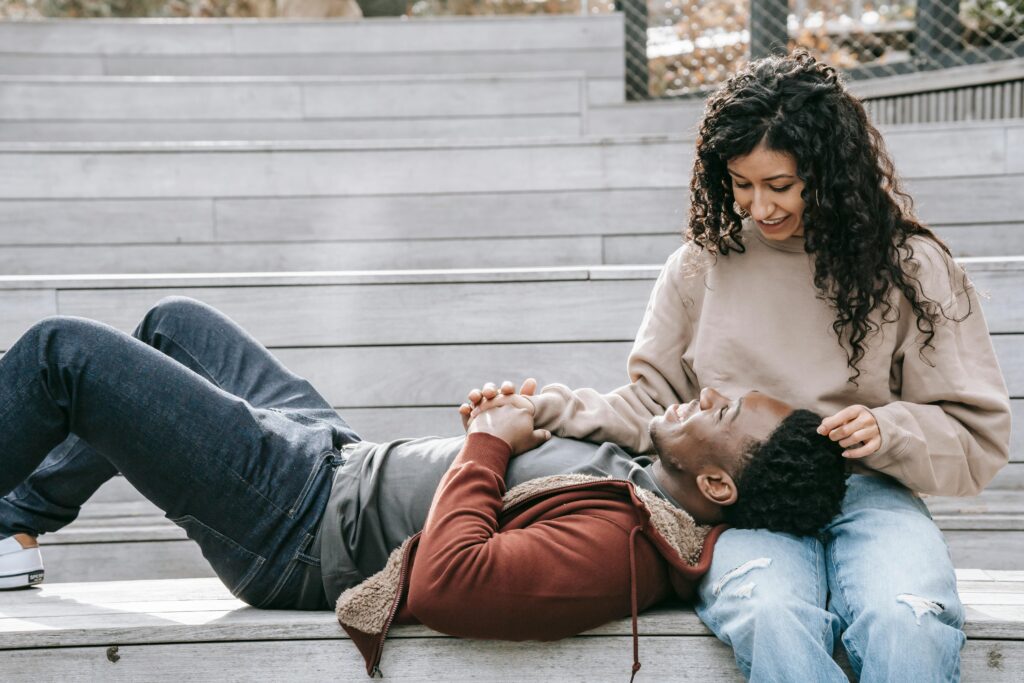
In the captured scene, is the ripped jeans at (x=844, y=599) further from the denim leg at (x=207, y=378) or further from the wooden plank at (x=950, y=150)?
the wooden plank at (x=950, y=150)

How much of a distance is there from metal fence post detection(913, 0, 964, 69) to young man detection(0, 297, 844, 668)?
100 inches

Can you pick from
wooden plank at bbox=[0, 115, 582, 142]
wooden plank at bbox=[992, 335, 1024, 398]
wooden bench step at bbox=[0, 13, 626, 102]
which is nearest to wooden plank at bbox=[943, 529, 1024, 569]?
wooden plank at bbox=[992, 335, 1024, 398]

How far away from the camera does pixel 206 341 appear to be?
A: 6.01 ft

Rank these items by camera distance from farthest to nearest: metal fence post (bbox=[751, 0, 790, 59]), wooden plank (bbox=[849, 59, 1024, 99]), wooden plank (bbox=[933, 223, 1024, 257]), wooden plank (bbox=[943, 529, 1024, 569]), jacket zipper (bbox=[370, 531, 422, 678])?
metal fence post (bbox=[751, 0, 790, 59])
wooden plank (bbox=[849, 59, 1024, 99])
wooden plank (bbox=[933, 223, 1024, 257])
wooden plank (bbox=[943, 529, 1024, 569])
jacket zipper (bbox=[370, 531, 422, 678])

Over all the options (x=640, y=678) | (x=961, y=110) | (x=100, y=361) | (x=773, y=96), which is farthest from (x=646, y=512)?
(x=961, y=110)

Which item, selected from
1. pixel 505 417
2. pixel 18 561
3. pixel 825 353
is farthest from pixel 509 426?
pixel 18 561

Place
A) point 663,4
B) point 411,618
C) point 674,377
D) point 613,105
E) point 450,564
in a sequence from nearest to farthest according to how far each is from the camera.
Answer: point 450,564, point 411,618, point 674,377, point 613,105, point 663,4

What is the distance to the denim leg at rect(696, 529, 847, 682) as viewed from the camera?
129 cm

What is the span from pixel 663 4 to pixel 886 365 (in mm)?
3220

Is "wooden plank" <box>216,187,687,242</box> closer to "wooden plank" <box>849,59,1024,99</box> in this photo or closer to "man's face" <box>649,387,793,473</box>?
"wooden plank" <box>849,59,1024,99</box>

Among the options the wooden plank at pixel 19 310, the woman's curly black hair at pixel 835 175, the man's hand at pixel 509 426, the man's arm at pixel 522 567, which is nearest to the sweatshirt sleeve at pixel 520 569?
the man's arm at pixel 522 567

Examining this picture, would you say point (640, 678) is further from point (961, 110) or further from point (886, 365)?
point (961, 110)

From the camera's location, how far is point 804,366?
5.41 ft

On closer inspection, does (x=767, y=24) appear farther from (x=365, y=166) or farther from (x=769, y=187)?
(x=769, y=187)
